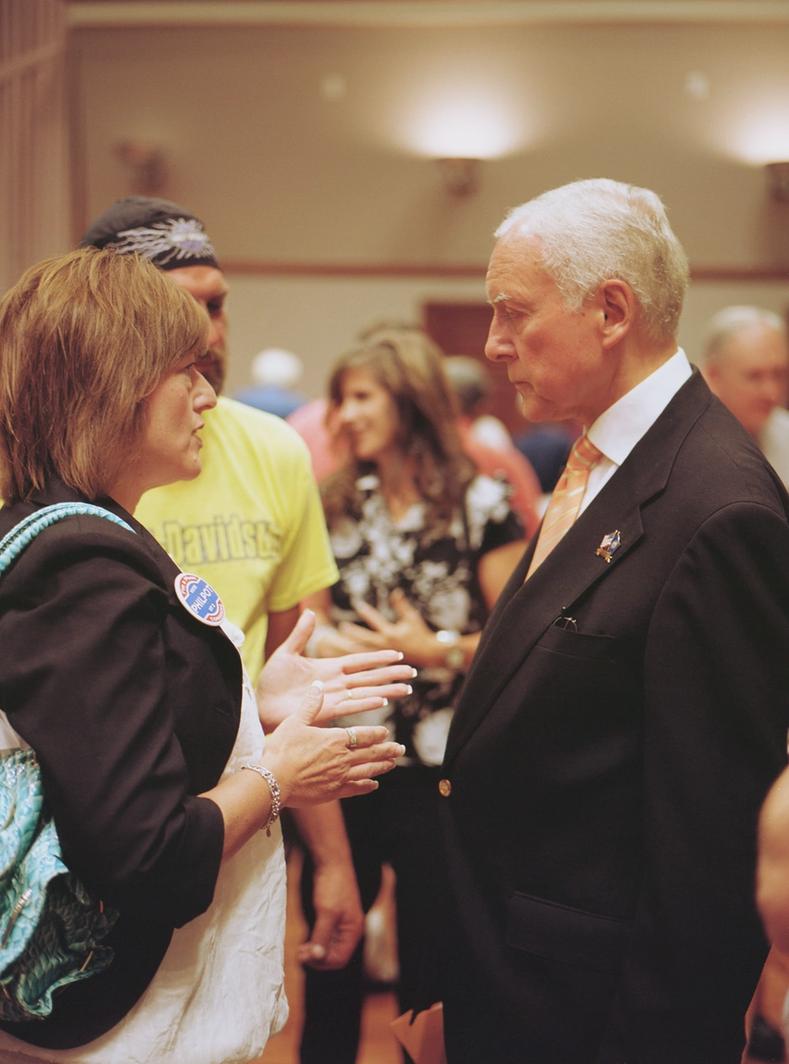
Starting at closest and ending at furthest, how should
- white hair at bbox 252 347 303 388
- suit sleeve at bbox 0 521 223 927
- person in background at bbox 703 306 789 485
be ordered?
suit sleeve at bbox 0 521 223 927
person in background at bbox 703 306 789 485
white hair at bbox 252 347 303 388

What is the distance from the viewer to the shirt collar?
162cm

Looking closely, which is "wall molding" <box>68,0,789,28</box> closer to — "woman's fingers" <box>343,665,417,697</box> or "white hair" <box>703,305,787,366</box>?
"white hair" <box>703,305,787,366</box>

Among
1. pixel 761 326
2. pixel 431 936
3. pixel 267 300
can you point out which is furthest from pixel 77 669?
pixel 267 300

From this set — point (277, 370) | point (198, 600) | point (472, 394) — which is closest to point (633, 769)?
point (198, 600)

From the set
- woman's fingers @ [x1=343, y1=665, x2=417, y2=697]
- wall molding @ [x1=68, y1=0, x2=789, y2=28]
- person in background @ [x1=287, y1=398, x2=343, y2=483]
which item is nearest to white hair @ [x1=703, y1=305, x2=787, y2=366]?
person in background @ [x1=287, y1=398, x2=343, y2=483]

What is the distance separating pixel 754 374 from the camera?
3.74m

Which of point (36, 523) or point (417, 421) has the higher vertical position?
point (36, 523)

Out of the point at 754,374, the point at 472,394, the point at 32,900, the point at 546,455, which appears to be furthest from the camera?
the point at 546,455

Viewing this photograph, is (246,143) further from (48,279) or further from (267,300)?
(48,279)

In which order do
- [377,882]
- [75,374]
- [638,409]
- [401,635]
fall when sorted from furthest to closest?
[401,635] < [377,882] < [638,409] < [75,374]

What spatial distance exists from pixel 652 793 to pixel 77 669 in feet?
2.33

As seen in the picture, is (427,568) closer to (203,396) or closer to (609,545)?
(609,545)

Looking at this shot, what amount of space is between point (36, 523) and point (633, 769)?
A: 810mm

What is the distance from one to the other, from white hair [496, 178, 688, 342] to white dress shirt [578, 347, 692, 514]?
53 millimetres
